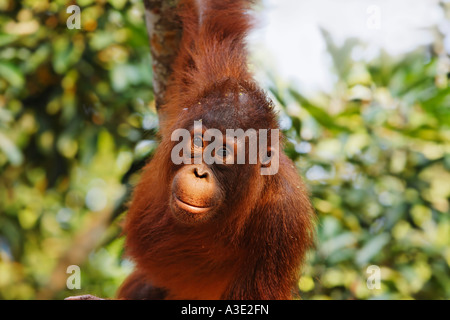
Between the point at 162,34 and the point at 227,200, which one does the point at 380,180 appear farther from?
the point at 162,34

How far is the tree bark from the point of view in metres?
3.00

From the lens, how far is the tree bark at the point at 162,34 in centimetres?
300

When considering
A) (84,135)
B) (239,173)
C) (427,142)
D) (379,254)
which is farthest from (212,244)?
(427,142)

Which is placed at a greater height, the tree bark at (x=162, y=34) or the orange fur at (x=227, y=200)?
the tree bark at (x=162, y=34)

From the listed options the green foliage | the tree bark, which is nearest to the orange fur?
the tree bark

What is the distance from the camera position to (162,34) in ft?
9.99

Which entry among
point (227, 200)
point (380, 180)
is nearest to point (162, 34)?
point (227, 200)

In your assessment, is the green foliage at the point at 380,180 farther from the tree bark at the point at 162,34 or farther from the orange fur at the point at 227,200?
the tree bark at the point at 162,34

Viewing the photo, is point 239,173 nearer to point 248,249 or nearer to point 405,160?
point 248,249

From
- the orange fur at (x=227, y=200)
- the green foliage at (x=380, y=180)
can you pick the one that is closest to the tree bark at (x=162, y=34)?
the orange fur at (x=227, y=200)

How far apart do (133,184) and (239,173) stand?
122cm

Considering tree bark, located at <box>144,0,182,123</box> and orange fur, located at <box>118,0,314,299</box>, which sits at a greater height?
tree bark, located at <box>144,0,182,123</box>

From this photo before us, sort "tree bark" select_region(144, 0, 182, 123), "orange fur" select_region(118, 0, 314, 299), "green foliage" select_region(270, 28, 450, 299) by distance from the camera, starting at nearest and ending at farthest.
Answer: "orange fur" select_region(118, 0, 314, 299) < "tree bark" select_region(144, 0, 182, 123) < "green foliage" select_region(270, 28, 450, 299)

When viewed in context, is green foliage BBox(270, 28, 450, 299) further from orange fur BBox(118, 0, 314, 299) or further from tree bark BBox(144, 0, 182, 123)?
tree bark BBox(144, 0, 182, 123)
